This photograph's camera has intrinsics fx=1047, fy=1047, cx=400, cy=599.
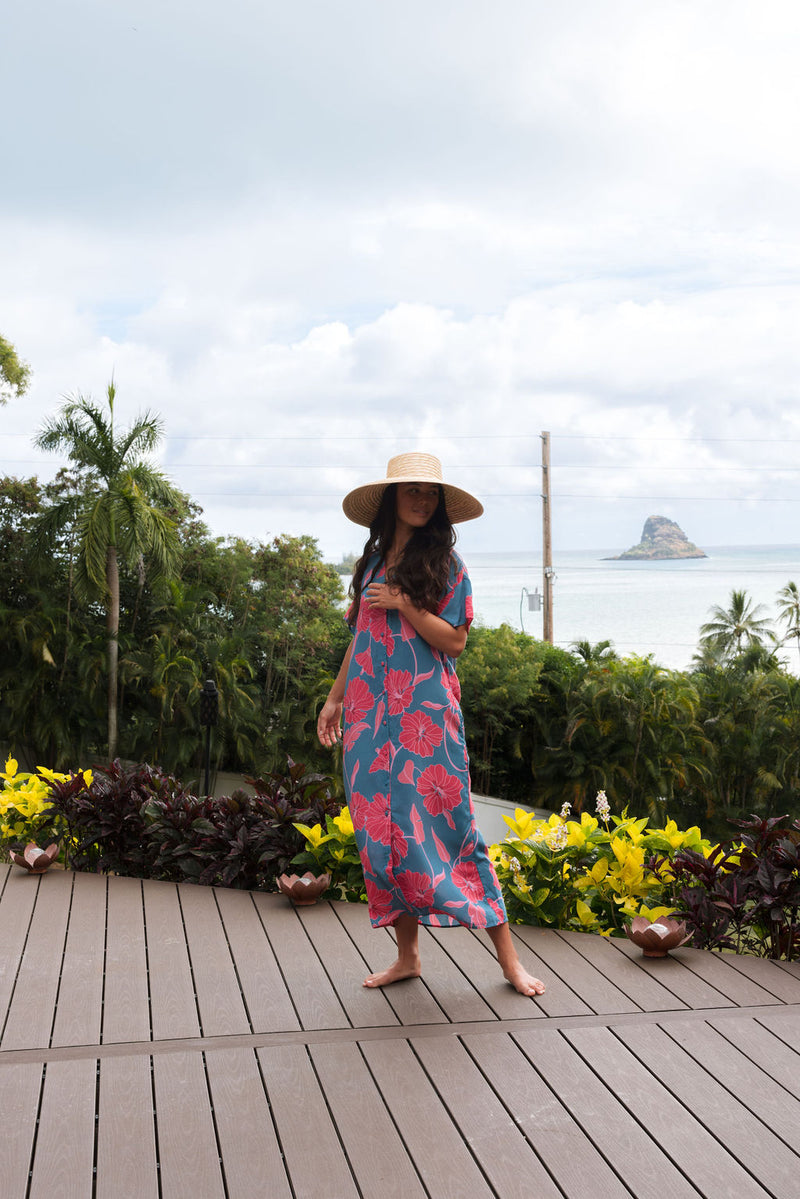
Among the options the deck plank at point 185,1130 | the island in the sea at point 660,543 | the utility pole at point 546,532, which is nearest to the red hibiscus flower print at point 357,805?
the deck plank at point 185,1130

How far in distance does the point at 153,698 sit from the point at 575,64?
8.72m

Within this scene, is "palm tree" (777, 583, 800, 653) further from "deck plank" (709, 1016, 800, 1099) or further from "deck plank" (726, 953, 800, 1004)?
"deck plank" (709, 1016, 800, 1099)

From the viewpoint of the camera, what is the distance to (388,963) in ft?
9.40

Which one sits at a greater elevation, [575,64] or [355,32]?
[355,32]

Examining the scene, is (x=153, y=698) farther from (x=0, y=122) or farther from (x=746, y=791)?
(x=0, y=122)

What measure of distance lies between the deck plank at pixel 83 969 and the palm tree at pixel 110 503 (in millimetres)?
7973

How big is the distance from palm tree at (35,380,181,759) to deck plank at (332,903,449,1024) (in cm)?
853

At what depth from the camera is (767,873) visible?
3.08m

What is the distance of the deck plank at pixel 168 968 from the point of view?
96.3 inches

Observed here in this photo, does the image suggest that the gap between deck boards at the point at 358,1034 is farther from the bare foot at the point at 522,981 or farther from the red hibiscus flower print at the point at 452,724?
the red hibiscus flower print at the point at 452,724

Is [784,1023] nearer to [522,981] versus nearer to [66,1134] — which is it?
[522,981]

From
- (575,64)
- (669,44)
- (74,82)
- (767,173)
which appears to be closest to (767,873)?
(575,64)

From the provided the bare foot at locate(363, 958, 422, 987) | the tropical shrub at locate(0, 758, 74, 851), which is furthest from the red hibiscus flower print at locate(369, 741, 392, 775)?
the tropical shrub at locate(0, 758, 74, 851)

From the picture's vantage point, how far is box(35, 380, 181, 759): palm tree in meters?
11.2
